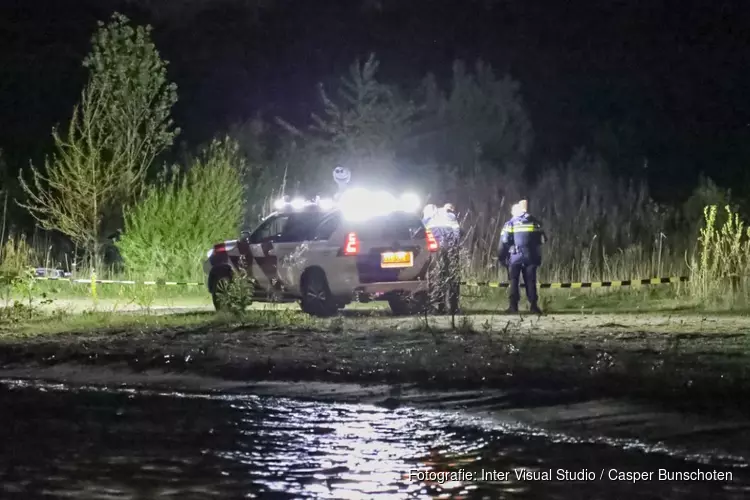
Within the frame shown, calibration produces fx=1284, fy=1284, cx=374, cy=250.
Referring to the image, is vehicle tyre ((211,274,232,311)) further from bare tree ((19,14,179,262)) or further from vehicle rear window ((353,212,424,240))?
bare tree ((19,14,179,262))

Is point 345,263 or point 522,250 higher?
point 522,250

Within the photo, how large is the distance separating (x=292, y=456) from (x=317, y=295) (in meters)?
9.40

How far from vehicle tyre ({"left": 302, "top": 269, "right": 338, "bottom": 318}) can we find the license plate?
2.88ft

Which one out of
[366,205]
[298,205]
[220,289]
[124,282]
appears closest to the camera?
[366,205]

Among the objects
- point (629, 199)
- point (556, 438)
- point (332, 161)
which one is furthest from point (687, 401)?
point (332, 161)

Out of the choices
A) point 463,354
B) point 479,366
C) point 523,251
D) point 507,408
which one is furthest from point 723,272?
point 507,408

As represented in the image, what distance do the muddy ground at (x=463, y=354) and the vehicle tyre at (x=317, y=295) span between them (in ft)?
3.22

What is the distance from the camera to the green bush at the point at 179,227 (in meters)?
25.4

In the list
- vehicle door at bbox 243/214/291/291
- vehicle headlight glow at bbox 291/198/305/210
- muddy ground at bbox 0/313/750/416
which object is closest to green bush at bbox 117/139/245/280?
vehicle headlight glow at bbox 291/198/305/210

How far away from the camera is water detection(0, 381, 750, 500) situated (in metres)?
7.86

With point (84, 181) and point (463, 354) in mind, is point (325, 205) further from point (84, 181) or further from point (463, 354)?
point (84, 181)

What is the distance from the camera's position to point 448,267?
1720cm

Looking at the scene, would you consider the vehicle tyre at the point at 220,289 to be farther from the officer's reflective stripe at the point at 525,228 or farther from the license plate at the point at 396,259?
the officer's reflective stripe at the point at 525,228

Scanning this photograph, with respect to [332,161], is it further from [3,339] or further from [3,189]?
[3,339]
